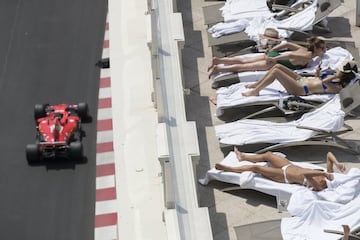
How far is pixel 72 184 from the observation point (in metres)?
16.9

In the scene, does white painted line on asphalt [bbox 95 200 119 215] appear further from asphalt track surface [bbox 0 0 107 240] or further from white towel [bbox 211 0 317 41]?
white towel [bbox 211 0 317 41]

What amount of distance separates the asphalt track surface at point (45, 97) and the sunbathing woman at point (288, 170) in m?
5.51

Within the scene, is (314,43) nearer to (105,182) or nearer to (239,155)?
(239,155)

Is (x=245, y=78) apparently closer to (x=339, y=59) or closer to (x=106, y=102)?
(x=339, y=59)

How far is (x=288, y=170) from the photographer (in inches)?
433

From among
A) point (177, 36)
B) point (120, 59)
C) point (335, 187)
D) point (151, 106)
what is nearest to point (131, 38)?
point (120, 59)

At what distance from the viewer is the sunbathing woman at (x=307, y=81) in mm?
12375

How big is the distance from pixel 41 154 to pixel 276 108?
21.1 feet

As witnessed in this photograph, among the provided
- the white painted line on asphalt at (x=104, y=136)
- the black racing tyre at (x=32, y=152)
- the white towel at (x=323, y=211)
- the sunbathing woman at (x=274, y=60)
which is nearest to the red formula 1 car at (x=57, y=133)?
the black racing tyre at (x=32, y=152)

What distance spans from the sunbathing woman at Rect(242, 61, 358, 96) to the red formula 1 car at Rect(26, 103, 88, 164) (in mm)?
5820

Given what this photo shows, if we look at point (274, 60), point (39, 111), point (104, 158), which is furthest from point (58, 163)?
point (274, 60)

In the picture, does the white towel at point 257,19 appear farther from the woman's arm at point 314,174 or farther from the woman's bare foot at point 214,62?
the woman's arm at point 314,174

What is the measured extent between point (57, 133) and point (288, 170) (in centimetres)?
746

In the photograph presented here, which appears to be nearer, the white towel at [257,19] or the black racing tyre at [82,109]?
the white towel at [257,19]
